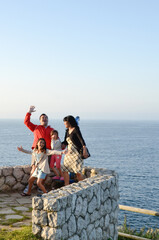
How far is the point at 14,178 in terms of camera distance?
A: 28.7 feet

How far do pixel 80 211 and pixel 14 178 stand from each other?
3.72 meters

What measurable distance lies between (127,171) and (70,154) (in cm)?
3786

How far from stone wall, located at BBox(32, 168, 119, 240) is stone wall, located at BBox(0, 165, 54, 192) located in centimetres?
270

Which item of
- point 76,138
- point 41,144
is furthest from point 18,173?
point 76,138

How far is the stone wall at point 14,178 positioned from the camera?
864 centimetres

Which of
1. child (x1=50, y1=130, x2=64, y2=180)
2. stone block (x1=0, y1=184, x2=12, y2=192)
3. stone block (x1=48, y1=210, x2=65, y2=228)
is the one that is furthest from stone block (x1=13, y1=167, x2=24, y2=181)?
stone block (x1=48, y1=210, x2=65, y2=228)

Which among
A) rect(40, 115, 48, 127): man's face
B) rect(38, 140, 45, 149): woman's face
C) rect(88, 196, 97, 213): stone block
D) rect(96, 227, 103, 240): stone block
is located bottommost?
rect(96, 227, 103, 240): stone block

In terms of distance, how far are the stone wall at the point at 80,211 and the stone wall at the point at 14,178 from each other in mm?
2698

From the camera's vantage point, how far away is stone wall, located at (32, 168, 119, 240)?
4.94 metres

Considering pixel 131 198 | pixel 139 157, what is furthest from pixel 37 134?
pixel 139 157

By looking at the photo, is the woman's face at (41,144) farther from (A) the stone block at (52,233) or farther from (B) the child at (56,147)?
(A) the stone block at (52,233)

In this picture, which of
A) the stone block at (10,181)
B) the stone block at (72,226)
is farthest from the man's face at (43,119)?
the stone block at (72,226)

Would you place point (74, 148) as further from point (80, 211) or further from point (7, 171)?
point (7, 171)

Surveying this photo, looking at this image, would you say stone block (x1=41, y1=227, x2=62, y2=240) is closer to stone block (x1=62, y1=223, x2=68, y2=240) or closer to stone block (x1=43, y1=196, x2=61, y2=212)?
stone block (x1=62, y1=223, x2=68, y2=240)
